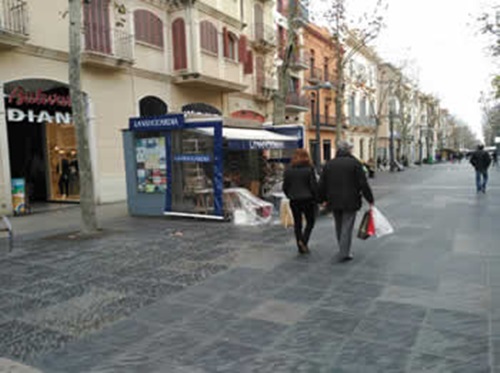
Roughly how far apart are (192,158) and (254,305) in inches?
239

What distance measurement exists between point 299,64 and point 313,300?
85.2 ft

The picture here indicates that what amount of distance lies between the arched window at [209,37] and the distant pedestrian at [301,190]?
14.0 metres

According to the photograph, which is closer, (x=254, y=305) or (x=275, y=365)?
(x=275, y=365)

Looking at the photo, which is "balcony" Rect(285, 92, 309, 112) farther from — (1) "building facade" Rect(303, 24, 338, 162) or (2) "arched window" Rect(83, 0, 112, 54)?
(2) "arched window" Rect(83, 0, 112, 54)

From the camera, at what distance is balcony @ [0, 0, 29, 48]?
38.3ft

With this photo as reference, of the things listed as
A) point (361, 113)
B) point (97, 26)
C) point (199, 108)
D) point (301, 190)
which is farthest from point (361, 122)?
point (301, 190)

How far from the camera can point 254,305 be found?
4336mm

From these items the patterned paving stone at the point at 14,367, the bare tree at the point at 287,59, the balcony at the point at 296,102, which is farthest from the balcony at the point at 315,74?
the patterned paving stone at the point at 14,367

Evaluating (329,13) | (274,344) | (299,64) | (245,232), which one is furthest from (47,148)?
(299,64)

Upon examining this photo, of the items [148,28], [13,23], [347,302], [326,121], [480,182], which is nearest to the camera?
[347,302]

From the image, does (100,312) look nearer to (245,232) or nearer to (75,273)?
(75,273)

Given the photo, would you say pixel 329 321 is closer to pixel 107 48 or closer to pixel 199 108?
pixel 107 48

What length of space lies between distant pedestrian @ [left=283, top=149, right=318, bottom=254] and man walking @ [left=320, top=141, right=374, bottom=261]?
34cm

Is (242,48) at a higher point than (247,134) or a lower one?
higher
